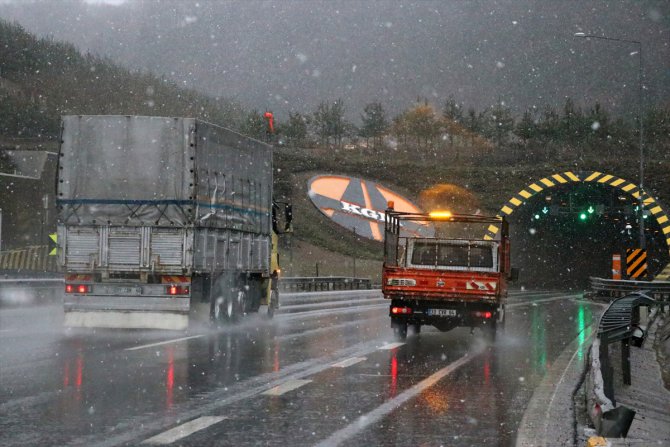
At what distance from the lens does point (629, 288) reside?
1639 inches

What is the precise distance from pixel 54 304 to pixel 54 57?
169691 millimetres

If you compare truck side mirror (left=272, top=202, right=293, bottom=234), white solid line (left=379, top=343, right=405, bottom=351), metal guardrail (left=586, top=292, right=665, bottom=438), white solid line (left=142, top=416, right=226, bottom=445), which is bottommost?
white solid line (left=142, top=416, right=226, bottom=445)

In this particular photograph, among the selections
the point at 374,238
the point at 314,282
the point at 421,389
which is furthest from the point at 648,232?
the point at 421,389

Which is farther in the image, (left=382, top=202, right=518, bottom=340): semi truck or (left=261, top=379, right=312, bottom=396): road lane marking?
(left=382, top=202, right=518, bottom=340): semi truck

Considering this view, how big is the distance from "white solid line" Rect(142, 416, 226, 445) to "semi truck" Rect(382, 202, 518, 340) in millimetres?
10073

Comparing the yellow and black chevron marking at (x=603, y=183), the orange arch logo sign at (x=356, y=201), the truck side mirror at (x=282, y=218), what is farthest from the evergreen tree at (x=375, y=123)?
the truck side mirror at (x=282, y=218)

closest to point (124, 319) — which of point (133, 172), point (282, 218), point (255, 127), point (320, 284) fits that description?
point (133, 172)

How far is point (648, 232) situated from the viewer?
7250cm

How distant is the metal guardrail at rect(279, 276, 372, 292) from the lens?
46312mm

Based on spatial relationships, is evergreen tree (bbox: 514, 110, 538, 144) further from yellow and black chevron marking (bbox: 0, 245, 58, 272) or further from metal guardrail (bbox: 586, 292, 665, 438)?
metal guardrail (bbox: 586, 292, 665, 438)

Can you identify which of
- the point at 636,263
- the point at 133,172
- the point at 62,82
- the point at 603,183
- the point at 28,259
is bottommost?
the point at 636,263

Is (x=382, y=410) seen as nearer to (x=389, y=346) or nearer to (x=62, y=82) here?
(x=389, y=346)

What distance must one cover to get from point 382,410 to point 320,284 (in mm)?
41748

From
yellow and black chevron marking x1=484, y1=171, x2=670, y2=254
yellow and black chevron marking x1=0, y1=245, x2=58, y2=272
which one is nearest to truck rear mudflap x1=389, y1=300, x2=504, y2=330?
yellow and black chevron marking x1=484, y1=171, x2=670, y2=254
